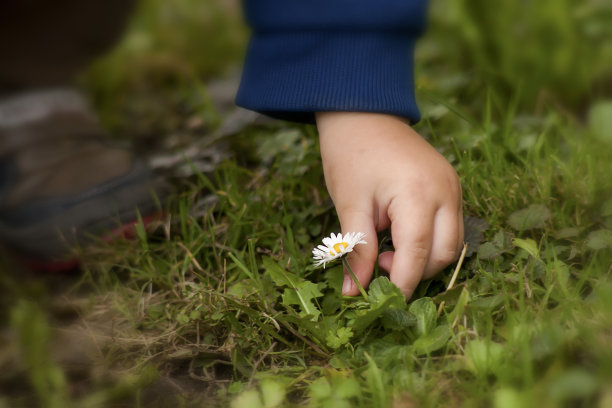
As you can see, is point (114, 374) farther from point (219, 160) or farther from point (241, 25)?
point (241, 25)

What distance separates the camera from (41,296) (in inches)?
59.7

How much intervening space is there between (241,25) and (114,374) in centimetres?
282

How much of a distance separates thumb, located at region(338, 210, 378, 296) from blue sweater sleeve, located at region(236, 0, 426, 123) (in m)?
0.29

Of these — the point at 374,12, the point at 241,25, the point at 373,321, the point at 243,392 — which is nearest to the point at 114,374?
the point at 243,392

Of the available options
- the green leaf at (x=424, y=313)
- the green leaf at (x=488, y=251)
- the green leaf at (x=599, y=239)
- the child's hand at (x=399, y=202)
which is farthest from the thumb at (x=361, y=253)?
the green leaf at (x=599, y=239)

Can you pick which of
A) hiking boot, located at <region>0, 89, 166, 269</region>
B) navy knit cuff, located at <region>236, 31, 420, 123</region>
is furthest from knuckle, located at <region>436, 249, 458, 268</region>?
hiking boot, located at <region>0, 89, 166, 269</region>

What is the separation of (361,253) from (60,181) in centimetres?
112

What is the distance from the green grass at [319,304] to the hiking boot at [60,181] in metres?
0.12

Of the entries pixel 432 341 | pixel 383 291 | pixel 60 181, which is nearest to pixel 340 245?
pixel 383 291

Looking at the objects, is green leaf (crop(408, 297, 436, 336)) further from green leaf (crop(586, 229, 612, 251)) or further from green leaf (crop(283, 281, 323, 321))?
green leaf (crop(586, 229, 612, 251))

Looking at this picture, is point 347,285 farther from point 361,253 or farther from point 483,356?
point 483,356

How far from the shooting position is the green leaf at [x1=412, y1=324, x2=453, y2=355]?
96 cm

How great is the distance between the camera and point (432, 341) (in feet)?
3.20

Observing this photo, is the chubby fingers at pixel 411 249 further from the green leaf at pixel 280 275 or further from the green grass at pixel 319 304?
the green leaf at pixel 280 275
